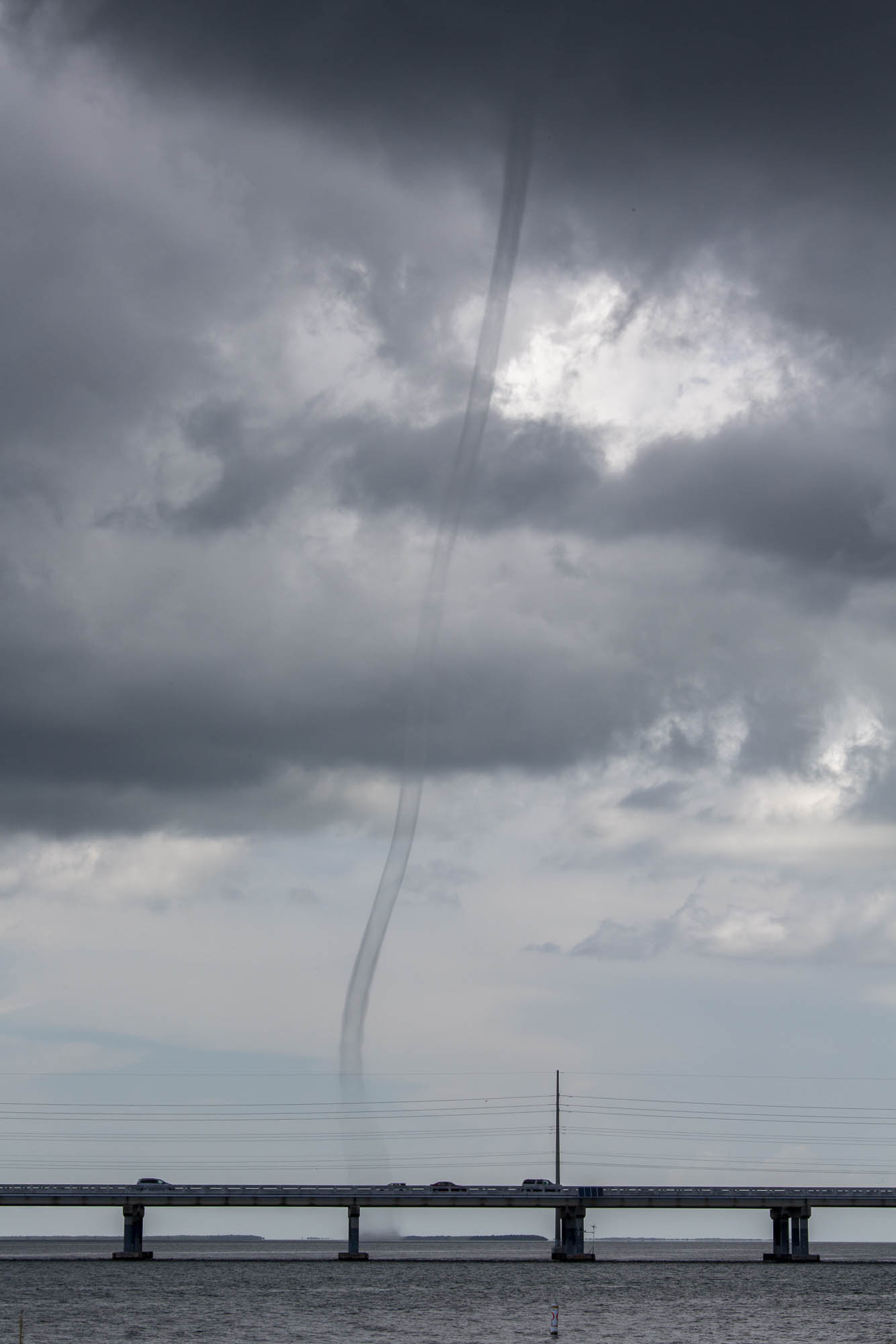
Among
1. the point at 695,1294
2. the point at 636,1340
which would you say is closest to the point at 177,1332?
the point at 636,1340

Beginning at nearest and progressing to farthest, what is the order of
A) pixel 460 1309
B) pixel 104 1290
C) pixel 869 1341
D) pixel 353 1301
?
pixel 869 1341 → pixel 460 1309 → pixel 353 1301 → pixel 104 1290

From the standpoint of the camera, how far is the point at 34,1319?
147750 millimetres

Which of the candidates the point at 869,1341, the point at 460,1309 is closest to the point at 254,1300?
the point at 460,1309

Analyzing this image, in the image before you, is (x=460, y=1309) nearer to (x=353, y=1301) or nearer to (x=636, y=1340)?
(x=353, y=1301)

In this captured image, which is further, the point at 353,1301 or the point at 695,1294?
the point at 695,1294

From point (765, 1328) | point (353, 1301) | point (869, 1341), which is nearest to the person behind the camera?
point (869, 1341)

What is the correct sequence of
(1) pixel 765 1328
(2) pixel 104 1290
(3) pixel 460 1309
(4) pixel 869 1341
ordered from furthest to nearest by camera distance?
(2) pixel 104 1290, (3) pixel 460 1309, (1) pixel 765 1328, (4) pixel 869 1341

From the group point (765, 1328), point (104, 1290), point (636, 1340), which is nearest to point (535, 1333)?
point (636, 1340)

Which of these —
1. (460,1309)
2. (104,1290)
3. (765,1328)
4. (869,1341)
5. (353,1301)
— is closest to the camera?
(869,1341)

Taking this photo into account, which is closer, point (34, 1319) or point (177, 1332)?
point (177, 1332)

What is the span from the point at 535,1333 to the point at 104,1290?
77794 mm

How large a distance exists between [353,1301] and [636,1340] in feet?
190

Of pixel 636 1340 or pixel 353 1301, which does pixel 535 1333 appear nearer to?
pixel 636 1340

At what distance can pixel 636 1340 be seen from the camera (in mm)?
127062
